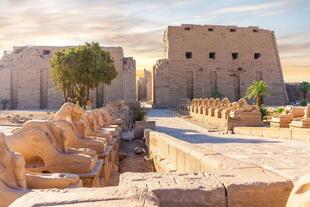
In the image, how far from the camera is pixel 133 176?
11.9 feet

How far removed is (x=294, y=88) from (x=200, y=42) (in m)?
14.5

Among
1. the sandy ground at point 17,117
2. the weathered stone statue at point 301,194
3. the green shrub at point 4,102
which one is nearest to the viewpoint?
the weathered stone statue at point 301,194

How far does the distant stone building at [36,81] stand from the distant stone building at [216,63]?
437cm

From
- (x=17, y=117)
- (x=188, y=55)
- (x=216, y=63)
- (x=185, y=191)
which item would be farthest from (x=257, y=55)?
(x=185, y=191)

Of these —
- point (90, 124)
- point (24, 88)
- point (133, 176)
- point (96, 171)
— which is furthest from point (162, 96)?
point (133, 176)

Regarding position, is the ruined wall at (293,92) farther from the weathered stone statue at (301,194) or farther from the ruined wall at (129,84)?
the weathered stone statue at (301,194)

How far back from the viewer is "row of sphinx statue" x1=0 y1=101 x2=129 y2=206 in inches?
162

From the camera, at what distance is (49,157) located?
5945 millimetres

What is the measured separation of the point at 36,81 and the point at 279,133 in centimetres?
3180

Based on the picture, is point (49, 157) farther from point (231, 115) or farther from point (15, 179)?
point (231, 115)

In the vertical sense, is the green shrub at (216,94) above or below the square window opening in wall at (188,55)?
below

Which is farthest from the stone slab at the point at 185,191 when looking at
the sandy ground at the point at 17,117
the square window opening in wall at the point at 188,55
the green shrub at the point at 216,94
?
the square window opening in wall at the point at 188,55

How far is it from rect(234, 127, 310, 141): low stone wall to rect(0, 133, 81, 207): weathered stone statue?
8.44m

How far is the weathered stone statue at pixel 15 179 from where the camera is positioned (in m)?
3.87
